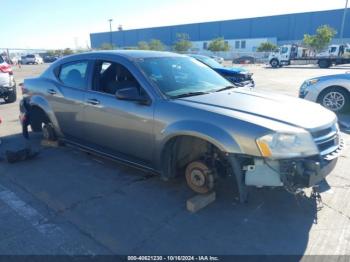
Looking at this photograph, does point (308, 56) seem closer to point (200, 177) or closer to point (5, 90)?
point (5, 90)

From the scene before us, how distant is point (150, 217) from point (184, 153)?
848 mm

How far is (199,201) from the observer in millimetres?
3232

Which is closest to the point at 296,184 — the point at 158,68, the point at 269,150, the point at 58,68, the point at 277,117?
the point at 269,150

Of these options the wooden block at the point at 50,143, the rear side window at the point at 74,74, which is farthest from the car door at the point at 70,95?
the wooden block at the point at 50,143

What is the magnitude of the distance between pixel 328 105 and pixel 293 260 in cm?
633

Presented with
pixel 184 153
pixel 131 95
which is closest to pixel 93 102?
pixel 131 95

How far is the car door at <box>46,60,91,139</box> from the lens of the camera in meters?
4.22

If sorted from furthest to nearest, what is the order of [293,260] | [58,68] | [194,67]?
[58,68] < [194,67] < [293,260]

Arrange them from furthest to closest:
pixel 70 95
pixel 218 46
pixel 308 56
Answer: pixel 218 46
pixel 308 56
pixel 70 95

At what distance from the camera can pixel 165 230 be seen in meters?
2.90

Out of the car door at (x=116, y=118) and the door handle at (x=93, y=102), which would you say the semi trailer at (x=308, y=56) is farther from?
the door handle at (x=93, y=102)

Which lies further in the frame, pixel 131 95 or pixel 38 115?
pixel 38 115

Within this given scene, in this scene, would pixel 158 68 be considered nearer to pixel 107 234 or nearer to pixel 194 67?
pixel 194 67

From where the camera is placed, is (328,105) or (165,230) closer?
(165,230)
